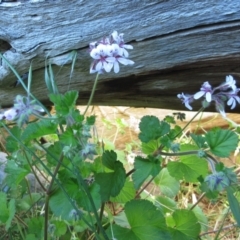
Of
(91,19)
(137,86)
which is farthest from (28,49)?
(137,86)

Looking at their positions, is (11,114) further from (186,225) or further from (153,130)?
(186,225)

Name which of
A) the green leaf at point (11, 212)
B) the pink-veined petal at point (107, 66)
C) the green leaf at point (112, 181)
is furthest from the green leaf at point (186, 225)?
the pink-veined petal at point (107, 66)

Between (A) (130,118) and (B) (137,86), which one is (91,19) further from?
(A) (130,118)

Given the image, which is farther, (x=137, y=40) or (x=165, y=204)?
(x=165, y=204)

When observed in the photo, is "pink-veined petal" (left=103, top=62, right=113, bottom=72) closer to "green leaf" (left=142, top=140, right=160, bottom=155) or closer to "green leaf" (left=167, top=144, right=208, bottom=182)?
"green leaf" (left=142, top=140, right=160, bottom=155)

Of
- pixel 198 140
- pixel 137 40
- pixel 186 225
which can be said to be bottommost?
pixel 186 225

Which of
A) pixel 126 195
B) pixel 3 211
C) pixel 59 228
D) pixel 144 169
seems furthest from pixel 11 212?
pixel 144 169
